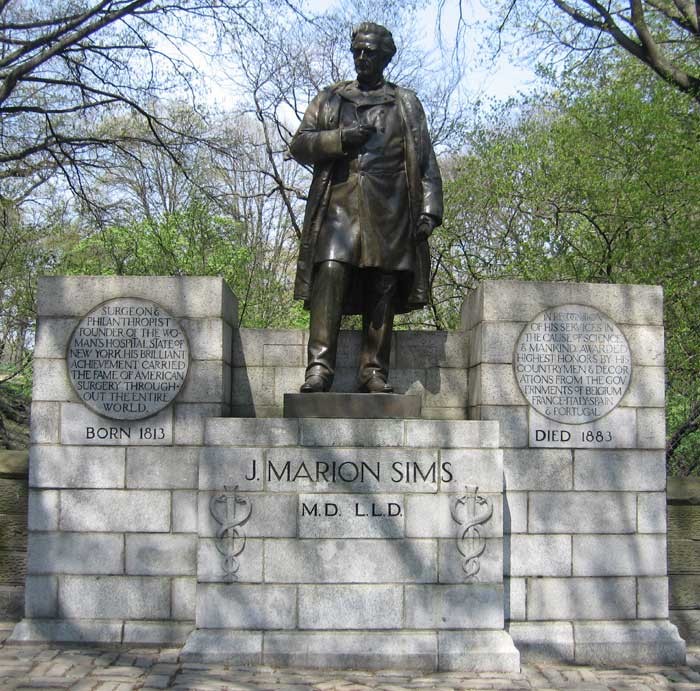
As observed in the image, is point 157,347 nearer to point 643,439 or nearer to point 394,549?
point 394,549

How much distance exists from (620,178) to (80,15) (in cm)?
925

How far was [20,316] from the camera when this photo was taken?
18094 millimetres

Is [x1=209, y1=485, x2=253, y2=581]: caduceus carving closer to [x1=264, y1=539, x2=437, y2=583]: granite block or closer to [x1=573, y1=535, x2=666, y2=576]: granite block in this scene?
[x1=264, y1=539, x2=437, y2=583]: granite block

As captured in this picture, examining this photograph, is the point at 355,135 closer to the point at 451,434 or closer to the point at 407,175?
the point at 407,175

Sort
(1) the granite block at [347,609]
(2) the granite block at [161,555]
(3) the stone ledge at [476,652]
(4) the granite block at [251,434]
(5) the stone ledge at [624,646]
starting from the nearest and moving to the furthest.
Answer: (3) the stone ledge at [476,652], (1) the granite block at [347,609], (4) the granite block at [251,434], (5) the stone ledge at [624,646], (2) the granite block at [161,555]

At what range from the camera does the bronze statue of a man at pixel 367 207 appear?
22.0ft

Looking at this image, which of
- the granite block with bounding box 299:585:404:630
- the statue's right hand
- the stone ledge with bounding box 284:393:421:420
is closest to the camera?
the granite block with bounding box 299:585:404:630

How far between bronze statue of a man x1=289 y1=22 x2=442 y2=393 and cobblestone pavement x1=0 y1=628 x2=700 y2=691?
2.03m

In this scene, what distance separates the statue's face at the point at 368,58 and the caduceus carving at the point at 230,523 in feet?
10.9

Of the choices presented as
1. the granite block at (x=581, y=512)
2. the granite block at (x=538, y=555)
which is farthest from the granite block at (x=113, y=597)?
the granite block at (x=581, y=512)

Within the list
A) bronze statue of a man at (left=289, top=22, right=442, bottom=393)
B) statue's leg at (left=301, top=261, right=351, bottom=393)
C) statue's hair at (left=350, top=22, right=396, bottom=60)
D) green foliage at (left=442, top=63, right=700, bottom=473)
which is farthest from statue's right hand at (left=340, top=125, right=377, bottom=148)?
green foliage at (left=442, top=63, right=700, bottom=473)

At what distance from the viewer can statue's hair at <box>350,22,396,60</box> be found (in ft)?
22.2

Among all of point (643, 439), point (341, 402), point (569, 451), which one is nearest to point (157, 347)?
point (341, 402)

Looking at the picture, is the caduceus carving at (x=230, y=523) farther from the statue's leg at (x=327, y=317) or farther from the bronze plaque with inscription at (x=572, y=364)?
the bronze plaque with inscription at (x=572, y=364)
